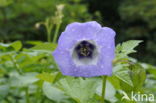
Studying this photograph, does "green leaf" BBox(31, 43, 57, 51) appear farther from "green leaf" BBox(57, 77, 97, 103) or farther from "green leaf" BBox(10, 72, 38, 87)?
"green leaf" BBox(57, 77, 97, 103)

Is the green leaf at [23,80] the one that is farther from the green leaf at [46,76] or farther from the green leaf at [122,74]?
the green leaf at [122,74]

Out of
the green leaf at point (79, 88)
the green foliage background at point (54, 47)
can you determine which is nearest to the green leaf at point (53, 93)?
the green foliage background at point (54, 47)

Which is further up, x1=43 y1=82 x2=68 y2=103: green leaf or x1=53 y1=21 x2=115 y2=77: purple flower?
x1=53 y1=21 x2=115 y2=77: purple flower

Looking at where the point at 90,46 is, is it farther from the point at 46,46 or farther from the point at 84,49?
the point at 46,46

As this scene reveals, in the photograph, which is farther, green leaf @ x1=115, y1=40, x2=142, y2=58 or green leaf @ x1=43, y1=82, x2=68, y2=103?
green leaf @ x1=43, y1=82, x2=68, y2=103

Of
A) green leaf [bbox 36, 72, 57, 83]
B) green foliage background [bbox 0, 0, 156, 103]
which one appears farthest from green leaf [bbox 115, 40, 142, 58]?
green leaf [bbox 36, 72, 57, 83]

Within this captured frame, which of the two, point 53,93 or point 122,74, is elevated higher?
point 122,74

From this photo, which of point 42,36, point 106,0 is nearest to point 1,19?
point 42,36

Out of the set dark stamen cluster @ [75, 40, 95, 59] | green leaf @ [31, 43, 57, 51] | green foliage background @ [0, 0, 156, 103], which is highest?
dark stamen cluster @ [75, 40, 95, 59]

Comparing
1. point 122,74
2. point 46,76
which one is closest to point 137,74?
point 122,74
